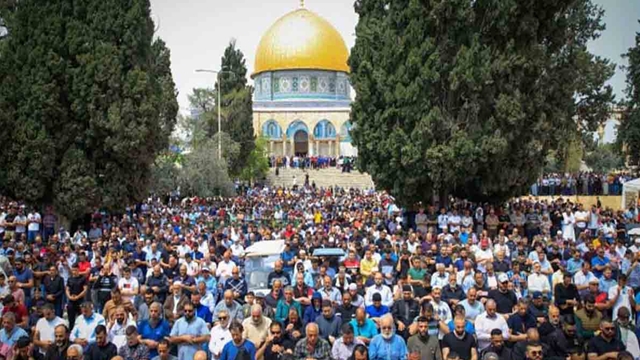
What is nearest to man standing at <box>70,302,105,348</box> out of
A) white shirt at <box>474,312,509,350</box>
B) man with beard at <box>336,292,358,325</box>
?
man with beard at <box>336,292,358,325</box>

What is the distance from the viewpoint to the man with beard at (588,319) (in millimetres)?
8820

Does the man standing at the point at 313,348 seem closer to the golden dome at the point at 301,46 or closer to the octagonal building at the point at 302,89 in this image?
the octagonal building at the point at 302,89

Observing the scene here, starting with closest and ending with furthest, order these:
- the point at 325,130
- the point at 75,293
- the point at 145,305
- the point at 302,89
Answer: the point at 145,305 < the point at 75,293 < the point at 325,130 < the point at 302,89

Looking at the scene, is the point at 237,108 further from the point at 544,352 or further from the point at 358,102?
the point at 544,352

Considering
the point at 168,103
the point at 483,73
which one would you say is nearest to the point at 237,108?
the point at 168,103

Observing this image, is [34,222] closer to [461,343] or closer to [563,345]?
[461,343]

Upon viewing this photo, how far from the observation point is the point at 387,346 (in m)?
7.51

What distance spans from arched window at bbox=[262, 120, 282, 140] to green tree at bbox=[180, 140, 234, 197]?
2662 centimetres

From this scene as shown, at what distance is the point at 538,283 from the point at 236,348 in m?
5.43

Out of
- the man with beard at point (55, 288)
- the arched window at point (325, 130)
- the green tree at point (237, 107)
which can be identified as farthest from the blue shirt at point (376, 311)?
the arched window at point (325, 130)

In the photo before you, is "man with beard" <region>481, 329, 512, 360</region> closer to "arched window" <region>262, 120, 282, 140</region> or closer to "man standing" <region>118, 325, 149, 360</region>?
"man standing" <region>118, 325, 149, 360</region>

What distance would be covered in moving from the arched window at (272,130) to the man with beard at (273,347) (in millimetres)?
53940

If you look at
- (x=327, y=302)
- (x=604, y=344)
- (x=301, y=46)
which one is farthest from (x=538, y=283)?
(x=301, y=46)

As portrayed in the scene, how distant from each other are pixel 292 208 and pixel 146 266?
46.7ft
